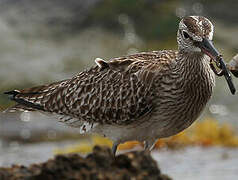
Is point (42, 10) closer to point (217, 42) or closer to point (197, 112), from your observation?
point (217, 42)

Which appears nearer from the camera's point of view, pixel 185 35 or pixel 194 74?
pixel 185 35

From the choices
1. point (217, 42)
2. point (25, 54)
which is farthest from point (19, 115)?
point (217, 42)

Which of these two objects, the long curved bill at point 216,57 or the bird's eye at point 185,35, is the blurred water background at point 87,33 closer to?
the bird's eye at point 185,35

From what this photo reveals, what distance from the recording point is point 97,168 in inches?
263

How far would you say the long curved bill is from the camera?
8490 mm

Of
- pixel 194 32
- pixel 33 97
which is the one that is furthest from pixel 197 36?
pixel 33 97

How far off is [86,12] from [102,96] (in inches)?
396

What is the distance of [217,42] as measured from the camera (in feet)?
64.0

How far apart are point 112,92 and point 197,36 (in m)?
1.84

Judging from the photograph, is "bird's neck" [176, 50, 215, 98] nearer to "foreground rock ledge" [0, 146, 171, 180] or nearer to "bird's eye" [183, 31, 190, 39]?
"bird's eye" [183, 31, 190, 39]

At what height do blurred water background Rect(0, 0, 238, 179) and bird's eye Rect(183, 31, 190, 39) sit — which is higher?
bird's eye Rect(183, 31, 190, 39)

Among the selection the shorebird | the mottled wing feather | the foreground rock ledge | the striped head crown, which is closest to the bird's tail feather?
the mottled wing feather

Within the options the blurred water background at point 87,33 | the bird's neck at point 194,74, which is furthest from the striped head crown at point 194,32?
the blurred water background at point 87,33

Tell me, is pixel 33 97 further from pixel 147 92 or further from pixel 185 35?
pixel 185 35
